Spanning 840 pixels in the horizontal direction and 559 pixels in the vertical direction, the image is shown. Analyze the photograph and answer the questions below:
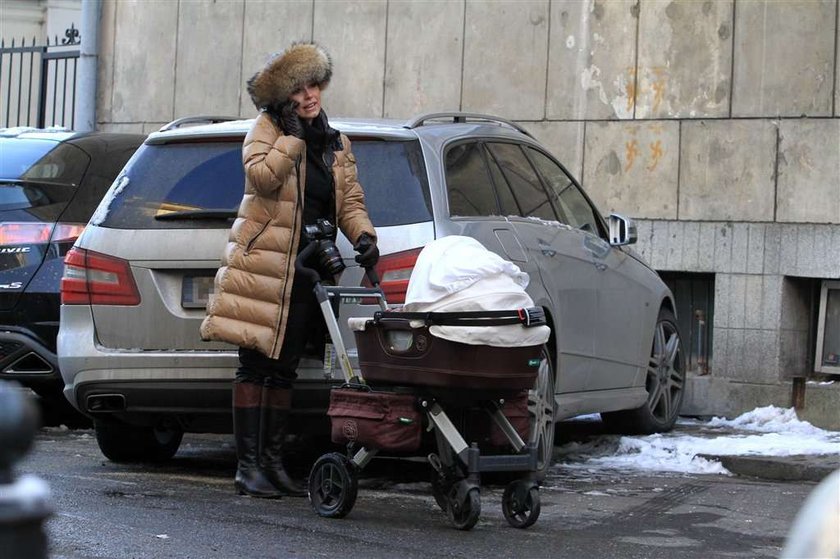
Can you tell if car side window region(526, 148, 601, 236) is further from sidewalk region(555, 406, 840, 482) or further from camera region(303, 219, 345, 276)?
camera region(303, 219, 345, 276)

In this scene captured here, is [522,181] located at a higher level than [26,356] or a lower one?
higher

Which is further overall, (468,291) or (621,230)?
(621,230)

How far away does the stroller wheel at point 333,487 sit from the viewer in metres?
5.88

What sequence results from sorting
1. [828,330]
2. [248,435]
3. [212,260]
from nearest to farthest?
[248,435], [212,260], [828,330]

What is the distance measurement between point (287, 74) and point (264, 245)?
78 cm

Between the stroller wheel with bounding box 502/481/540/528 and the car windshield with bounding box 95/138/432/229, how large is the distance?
1.35 meters

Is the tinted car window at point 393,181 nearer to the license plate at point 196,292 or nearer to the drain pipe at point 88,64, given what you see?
the license plate at point 196,292

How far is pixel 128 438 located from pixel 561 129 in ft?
17.9

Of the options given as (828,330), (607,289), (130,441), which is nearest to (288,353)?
(130,441)

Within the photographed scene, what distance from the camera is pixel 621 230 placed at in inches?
330

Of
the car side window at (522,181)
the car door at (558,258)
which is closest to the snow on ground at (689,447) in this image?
the car door at (558,258)

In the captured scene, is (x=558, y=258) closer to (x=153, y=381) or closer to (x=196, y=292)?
(x=196, y=292)

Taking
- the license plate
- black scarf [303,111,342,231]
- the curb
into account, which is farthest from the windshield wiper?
the curb

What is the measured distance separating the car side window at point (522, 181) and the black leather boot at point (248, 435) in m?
1.80
